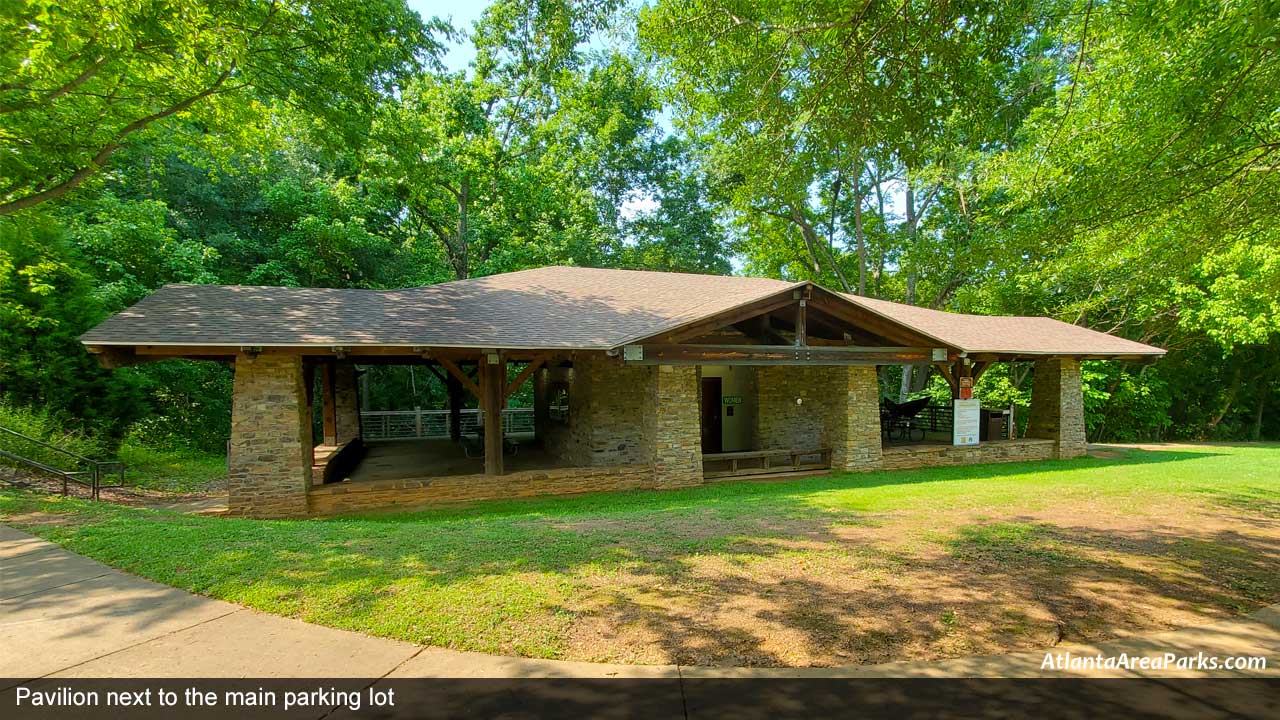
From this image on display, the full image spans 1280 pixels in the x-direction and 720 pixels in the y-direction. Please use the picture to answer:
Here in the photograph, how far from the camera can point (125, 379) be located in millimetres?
13297

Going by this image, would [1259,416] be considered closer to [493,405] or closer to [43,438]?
[493,405]

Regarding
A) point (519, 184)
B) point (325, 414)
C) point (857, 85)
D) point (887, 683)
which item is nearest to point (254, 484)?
point (325, 414)

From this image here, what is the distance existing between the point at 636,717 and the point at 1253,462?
17.9 meters

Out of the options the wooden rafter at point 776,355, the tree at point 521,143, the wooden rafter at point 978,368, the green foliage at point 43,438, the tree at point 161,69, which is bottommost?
the green foliage at point 43,438

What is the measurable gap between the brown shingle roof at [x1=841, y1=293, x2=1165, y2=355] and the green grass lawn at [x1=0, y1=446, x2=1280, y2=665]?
17.5ft

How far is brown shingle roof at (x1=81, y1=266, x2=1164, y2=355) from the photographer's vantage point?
802 cm

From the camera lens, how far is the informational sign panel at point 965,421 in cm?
1311

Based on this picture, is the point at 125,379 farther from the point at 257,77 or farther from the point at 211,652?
the point at 211,652

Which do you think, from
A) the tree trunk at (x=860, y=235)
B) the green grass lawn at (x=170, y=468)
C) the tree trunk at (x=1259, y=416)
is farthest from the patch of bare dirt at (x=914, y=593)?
the tree trunk at (x=1259, y=416)

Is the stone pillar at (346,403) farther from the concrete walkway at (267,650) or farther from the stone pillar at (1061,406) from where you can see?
the stone pillar at (1061,406)

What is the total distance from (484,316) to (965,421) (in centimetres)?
1126

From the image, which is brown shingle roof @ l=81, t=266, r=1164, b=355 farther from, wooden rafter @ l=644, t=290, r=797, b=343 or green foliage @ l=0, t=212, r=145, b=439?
green foliage @ l=0, t=212, r=145, b=439

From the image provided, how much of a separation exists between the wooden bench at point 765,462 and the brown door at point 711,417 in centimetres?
85

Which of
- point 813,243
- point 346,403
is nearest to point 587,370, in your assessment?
point 346,403
